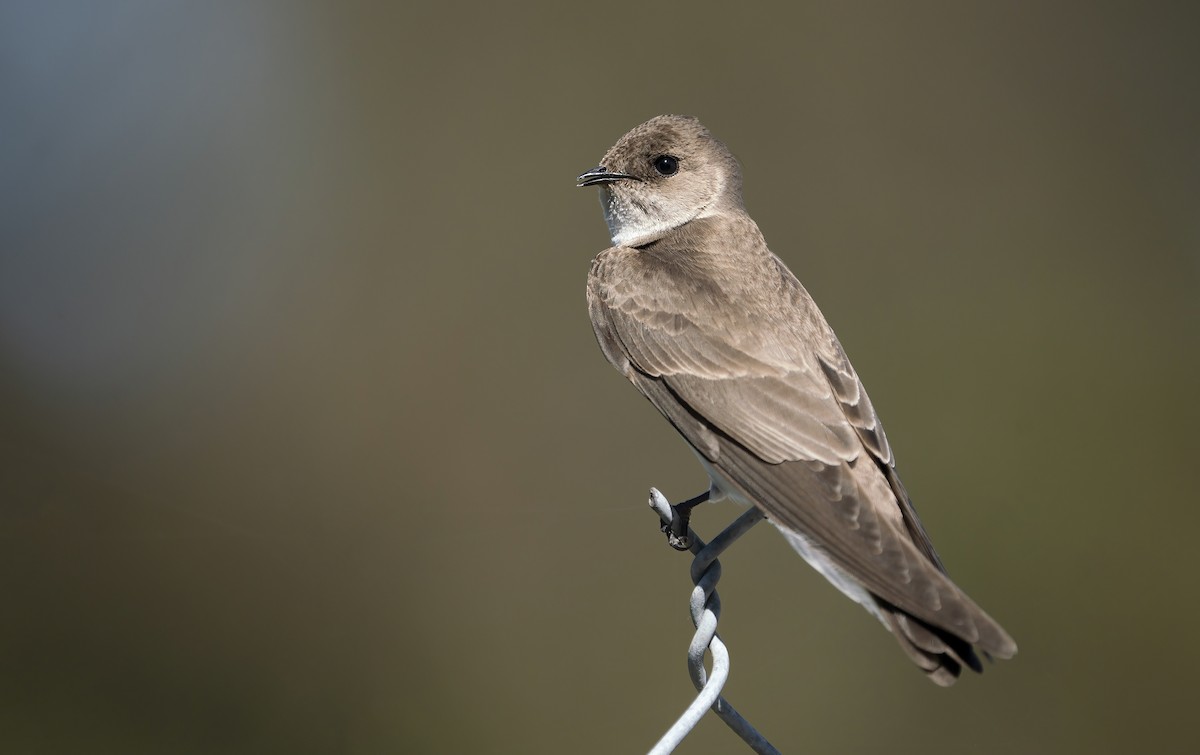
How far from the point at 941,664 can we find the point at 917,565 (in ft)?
0.79

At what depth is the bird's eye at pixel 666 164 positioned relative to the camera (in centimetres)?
319

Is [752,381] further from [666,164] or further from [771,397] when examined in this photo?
[666,164]

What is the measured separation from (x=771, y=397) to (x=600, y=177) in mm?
906

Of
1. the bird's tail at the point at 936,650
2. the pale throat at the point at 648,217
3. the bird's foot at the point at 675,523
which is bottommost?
the bird's tail at the point at 936,650

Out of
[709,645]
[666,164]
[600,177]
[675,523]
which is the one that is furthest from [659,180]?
[709,645]

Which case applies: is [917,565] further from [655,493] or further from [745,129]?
[745,129]

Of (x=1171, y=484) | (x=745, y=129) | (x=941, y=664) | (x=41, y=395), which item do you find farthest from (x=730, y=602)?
(x=41, y=395)

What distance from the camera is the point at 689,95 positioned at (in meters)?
5.70

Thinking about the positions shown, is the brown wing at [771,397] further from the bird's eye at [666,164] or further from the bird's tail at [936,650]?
the bird's eye at [666,164]

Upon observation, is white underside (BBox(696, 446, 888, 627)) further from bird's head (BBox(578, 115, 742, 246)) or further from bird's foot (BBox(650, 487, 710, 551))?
bird's head (BBox(578, 115, 742, 246))

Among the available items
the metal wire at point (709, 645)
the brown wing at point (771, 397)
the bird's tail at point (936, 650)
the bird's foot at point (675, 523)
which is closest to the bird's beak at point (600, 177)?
the brown wing at point (771, 397)

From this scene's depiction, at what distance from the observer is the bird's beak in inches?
124

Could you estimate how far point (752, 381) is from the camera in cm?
259

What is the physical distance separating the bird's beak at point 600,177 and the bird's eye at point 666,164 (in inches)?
2.7
